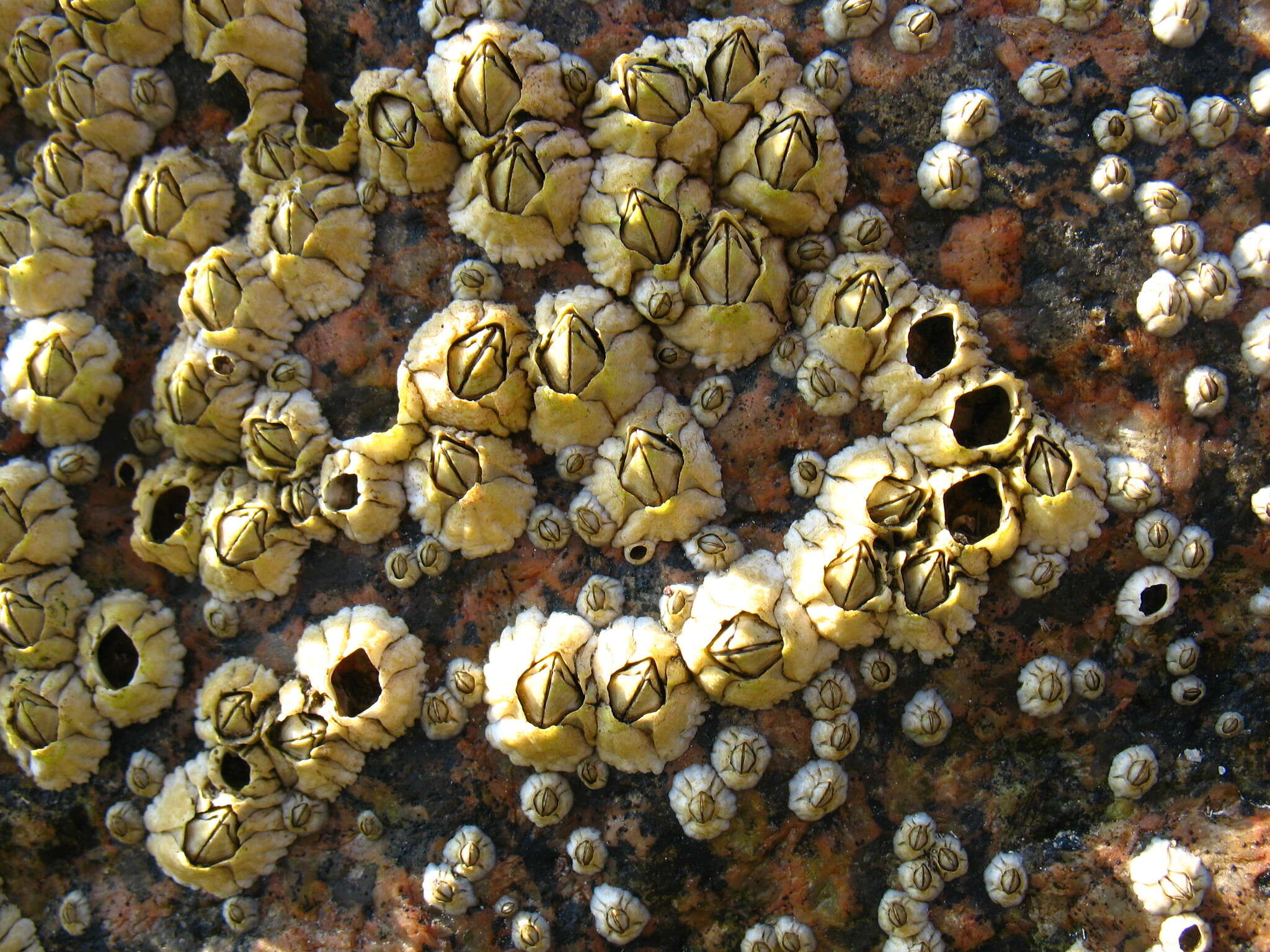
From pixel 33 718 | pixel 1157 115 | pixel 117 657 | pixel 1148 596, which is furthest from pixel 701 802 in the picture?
pixel 1157 115

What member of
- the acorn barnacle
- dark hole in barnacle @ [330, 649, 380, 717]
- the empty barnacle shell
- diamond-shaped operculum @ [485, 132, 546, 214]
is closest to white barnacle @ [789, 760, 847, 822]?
the empty barnacle shell

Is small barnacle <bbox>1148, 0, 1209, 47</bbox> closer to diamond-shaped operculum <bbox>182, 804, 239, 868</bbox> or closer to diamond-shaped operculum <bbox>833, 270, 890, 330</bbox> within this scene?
diamond-shaped operculum <bbox>833, 270, 890, 330</bbox>

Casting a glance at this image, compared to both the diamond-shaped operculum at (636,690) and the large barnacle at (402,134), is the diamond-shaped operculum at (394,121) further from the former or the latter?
the diamond-shaped operculum at (636,690)

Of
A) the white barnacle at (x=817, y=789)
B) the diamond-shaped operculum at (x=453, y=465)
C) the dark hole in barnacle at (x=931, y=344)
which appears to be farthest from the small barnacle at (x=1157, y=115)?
the diamond-shaped operculum at (x=453, y=465)

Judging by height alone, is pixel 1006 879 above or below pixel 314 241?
below

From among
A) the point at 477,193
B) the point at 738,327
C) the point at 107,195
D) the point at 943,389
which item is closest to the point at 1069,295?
the point at 943,389

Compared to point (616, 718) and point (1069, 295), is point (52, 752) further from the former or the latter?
point (1069, 295)

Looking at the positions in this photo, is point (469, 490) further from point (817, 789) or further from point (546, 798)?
point (817, 789)
